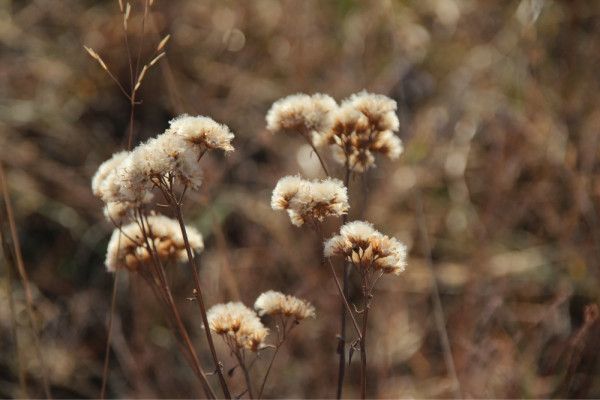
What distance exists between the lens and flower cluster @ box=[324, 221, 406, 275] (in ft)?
3.27

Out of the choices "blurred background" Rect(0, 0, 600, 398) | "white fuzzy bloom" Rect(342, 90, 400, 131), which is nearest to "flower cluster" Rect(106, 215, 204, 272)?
"white fuzzy bloom" Rect(342, 90, 400, 131)

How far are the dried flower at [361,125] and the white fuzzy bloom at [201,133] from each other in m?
0.26

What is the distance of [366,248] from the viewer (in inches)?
39.8

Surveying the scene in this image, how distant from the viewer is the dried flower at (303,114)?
120 centimetres

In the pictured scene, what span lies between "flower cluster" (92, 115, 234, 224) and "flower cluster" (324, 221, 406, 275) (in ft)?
0.66

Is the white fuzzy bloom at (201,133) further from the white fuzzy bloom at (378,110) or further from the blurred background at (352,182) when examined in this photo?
the blurred background at (352,182)

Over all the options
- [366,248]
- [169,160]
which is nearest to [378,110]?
[366,248]

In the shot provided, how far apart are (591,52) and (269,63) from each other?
4.30 ft

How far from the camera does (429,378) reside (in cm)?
233

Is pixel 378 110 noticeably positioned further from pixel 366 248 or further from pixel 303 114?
pixel 366 248

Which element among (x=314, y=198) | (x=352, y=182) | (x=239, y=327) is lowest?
(x=239, y=327)

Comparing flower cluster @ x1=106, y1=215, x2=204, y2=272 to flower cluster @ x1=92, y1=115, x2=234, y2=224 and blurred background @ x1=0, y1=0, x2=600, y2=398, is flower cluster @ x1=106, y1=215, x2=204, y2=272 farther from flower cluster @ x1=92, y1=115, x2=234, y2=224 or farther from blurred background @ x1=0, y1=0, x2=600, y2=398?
blurred background @ x1=0, y1=0, x2=600, y2=398

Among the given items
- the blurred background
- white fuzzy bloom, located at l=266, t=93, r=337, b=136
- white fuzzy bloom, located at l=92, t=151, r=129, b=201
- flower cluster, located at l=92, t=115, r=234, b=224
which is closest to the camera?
flower cluster, located at l=92, t=115, r=234, b=224

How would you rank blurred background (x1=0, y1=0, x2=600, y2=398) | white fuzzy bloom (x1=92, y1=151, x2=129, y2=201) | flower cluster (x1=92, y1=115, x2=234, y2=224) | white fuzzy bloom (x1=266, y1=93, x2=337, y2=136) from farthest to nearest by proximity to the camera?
1. blurred background (x1=0, y1=0, x2=600, y2=398)
2. white fuzzy bloom (x1=266, y1=93, x2=337, y2=136)
3. white fuzzy bloom (x1=92, y1=151, x2=129, y2=201)
4. flower cluster (x1=92, y1=115, x2=234, y2=224)
